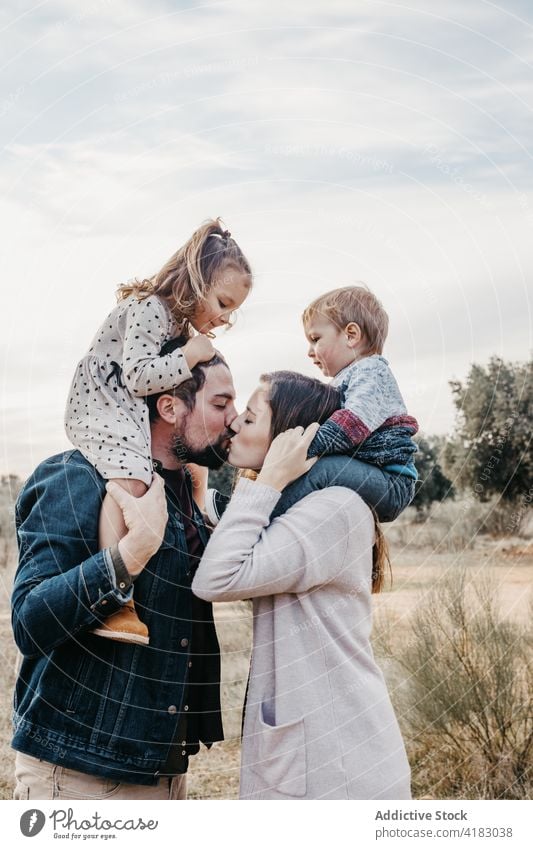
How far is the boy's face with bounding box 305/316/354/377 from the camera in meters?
3.26

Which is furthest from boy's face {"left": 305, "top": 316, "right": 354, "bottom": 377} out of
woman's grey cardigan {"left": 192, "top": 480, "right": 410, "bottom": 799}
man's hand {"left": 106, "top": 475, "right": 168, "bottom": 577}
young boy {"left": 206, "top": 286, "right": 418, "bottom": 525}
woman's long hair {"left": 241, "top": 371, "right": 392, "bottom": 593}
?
man's hand {"left": 106, "top": 475, "right": 168, "bottom": 577}

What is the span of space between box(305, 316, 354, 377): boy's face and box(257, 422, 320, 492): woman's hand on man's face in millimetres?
431

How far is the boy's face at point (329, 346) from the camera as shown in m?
3.26

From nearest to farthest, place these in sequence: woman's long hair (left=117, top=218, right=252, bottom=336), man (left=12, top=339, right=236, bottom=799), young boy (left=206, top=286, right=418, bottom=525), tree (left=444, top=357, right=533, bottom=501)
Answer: man (left=12, top=339, right=236, bottom=799) < young boy (left=206, top=286, right=418, bottom=525) < woman's long hair (left=117, top=218, right=252, bottom=336) < tree (left=444, top=357, right=533, bottom=501)

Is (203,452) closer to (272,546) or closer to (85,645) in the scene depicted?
(272,546)

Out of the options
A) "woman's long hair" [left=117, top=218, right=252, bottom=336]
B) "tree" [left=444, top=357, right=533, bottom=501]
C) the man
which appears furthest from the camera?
"tree" [left=444, top=357, right=533, bottom=501]

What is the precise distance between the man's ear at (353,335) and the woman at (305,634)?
0.48m

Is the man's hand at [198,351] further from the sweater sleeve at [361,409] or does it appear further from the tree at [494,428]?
the tree at [494,428]

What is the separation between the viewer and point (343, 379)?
10.4 feet

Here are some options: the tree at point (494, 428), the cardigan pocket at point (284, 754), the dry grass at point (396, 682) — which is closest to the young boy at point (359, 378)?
the cardigan pocket at point (284, 754)

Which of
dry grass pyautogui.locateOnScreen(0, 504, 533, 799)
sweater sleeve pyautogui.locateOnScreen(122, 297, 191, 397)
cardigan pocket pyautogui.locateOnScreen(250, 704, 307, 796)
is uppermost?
sweater sleeve pyautogui.locateOnScreen(122, 297, 191, 397)

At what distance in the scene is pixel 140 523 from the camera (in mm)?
2826

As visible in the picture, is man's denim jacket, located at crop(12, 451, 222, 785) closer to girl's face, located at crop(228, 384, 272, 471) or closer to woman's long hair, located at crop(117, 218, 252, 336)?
girl's face, located at crop(228, 384, 272, 471)
